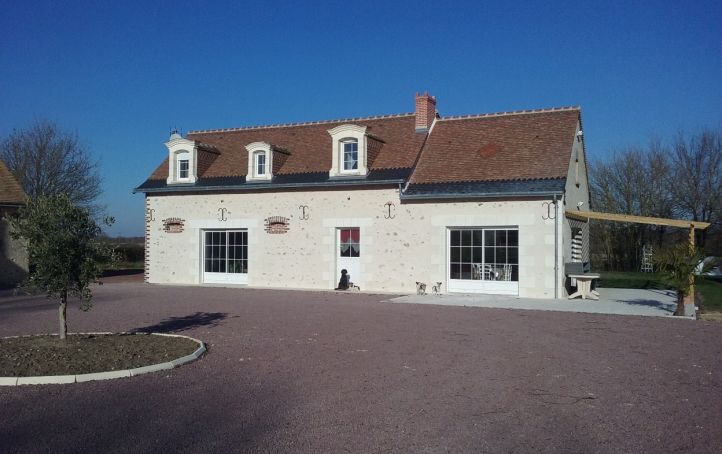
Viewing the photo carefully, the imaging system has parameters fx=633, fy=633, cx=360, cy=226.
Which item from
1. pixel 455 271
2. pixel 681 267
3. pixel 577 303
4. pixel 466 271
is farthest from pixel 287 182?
pixel 681 267

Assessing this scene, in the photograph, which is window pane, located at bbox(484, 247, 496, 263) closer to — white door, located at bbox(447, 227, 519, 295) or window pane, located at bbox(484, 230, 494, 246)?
white door, located at bbox(447, 227, 519, 295)

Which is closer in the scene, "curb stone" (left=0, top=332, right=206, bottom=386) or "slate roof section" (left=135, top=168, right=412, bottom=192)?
"curb stone" (left=0, top=332, right=206, bottom=386)

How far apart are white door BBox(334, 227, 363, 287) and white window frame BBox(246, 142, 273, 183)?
3.26 metres

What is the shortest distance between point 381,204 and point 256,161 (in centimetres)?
489

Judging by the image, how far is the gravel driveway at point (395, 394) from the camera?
16.4ft

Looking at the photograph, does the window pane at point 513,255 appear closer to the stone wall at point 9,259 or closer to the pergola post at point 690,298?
the pergola post at point 690,298

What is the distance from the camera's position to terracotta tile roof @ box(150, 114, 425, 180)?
66.2 ft

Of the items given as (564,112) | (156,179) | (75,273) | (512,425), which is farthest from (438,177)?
(512,425)

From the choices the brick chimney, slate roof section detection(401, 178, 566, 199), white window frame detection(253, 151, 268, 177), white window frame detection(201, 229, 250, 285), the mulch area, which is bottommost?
the mulch area

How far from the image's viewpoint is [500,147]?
1892cm

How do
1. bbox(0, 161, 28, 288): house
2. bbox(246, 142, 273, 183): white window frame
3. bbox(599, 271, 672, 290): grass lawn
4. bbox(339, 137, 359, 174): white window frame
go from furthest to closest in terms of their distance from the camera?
bbox(599, 271, 672, 290): grass lawn < bbox(246, 142, 273, 183): white window frame < bbox(0, 161, 28, 288): house < bbox(339, 137, 359, 174): white window frame

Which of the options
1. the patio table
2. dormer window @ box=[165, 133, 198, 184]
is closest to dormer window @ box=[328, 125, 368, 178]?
dormer window @ box=[165, 133, 198, 184]

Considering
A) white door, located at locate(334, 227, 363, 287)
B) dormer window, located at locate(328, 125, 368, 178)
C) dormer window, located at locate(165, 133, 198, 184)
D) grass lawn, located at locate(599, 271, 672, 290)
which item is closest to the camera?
white door, located at locate(334, 227, 363, 287)

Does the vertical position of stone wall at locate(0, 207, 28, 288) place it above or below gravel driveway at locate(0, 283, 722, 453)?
above
